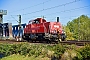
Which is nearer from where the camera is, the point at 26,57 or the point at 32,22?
the point at 26,57

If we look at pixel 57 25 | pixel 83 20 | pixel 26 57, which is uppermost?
pixel 83 20

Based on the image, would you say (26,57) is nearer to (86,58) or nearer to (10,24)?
(86,58)

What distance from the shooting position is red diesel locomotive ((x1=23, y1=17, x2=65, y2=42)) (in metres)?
25.3

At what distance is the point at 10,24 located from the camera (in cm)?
6022

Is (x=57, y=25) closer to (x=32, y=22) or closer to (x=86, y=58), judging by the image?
(x=32, y=22)

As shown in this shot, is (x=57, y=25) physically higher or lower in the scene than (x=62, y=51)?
higher

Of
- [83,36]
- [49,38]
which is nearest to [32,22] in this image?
[49,38]

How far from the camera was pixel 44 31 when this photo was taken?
26.3 metres

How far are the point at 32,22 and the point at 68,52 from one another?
17.5 meters

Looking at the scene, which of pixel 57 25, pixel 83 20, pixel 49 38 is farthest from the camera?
pixel 83 20

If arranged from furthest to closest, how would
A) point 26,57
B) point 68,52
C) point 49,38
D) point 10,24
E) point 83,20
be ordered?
point 83,20, point 10,24, point 49,38, point 26,57, point 68,52

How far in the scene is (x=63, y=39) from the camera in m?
26.2

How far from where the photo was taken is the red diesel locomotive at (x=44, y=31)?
25297 mm

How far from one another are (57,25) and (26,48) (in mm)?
11049
